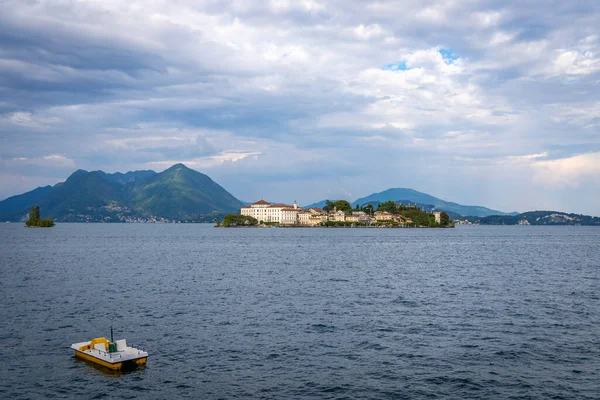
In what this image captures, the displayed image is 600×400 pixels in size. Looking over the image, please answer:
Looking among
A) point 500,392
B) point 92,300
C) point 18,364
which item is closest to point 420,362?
point 500,392

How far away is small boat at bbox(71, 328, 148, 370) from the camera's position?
2708 cm

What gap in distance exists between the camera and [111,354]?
2745cm

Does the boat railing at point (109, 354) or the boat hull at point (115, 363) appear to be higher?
the boat railing at point (109, 354)

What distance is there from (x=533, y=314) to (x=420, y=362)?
58.1 feet

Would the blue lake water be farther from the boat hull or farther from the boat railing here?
the boat railing

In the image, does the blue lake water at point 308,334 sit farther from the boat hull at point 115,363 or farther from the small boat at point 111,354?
the small boat at point 111,354

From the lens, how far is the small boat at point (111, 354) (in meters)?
27.1

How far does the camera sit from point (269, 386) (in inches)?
969

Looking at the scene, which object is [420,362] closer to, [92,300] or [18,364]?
[18,364]

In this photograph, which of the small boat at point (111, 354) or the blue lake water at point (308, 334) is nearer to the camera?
the blue lake water at point (308, 334)

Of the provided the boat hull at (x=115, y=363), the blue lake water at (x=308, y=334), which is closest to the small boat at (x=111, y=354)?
the boat hull at (x=115, y=363)

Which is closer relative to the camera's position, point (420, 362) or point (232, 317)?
point (420, 362)

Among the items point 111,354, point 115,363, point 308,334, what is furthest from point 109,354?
point 308,334

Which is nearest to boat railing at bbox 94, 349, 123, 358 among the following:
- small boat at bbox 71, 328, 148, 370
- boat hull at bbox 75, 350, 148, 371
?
small boat at bbox 71, 328, 148, 370
